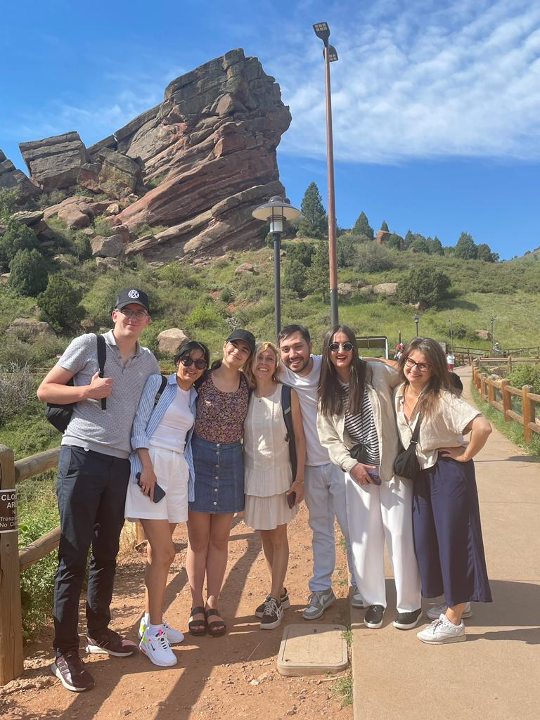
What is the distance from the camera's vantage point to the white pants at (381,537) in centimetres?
315

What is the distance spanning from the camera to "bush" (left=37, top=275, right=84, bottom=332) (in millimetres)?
35656

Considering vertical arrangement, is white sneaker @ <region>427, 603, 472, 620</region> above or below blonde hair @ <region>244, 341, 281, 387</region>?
below

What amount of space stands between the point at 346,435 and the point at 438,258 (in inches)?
2854

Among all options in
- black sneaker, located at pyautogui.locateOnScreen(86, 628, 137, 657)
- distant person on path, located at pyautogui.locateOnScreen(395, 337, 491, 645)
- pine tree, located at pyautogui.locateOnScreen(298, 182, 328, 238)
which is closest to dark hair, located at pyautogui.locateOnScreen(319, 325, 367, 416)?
distant person on path, located at pyautogui.locateOnScreen(395, 337, 491, 645)

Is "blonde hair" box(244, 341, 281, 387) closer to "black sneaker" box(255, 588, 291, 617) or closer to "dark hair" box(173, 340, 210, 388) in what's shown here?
"dark hair" box(173, 340, 210, 388)

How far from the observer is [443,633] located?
296 cm

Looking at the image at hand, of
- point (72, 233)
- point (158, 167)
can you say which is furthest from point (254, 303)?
point (158, 167)

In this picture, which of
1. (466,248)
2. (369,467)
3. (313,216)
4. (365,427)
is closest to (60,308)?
(365,427)

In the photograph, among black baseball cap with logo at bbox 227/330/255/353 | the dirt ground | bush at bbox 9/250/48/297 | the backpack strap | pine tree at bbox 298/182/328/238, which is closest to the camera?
the dirt ground

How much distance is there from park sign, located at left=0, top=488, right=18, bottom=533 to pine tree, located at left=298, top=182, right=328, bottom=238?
72.7 m

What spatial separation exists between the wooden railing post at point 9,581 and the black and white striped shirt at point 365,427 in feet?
6.45

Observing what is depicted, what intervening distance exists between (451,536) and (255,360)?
154 cm

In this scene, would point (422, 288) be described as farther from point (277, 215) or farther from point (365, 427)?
point (365, 427)

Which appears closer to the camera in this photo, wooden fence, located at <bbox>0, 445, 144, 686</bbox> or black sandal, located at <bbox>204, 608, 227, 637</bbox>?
wooden fence, located at <bbox>0, 445, 144, 686</bbox>
